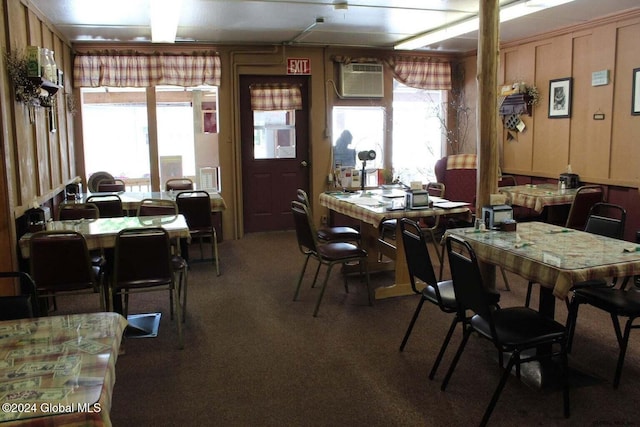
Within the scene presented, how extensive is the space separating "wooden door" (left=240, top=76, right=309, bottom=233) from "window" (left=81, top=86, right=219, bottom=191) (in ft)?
→ 1.54

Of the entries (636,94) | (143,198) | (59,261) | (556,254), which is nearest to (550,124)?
(636,94)

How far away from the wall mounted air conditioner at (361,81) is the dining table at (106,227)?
152 inches

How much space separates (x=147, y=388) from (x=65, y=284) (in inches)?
35.5

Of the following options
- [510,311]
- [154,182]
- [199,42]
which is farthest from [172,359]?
[199,42]

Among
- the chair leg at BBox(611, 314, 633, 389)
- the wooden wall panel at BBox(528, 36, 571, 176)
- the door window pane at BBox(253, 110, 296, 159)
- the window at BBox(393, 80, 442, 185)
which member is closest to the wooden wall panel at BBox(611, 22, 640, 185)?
the wooden wall panel at BBox(528, 36, 571, 176)

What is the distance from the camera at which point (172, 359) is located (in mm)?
3494

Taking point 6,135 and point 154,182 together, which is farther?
point 154,182

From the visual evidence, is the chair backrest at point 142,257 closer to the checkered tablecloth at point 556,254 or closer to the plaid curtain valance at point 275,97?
the checkered tablecloth at point 556,254

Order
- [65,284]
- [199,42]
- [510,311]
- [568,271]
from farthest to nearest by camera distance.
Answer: [199,42] < [65,284] < [510,311] < [568,271]

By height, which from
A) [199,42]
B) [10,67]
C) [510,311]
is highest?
[199,42]

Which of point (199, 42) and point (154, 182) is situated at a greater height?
point (199, 42)

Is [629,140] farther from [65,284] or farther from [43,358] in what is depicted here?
[43,358]

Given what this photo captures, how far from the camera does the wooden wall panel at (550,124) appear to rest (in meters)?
6.27

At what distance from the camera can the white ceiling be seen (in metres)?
5.11
